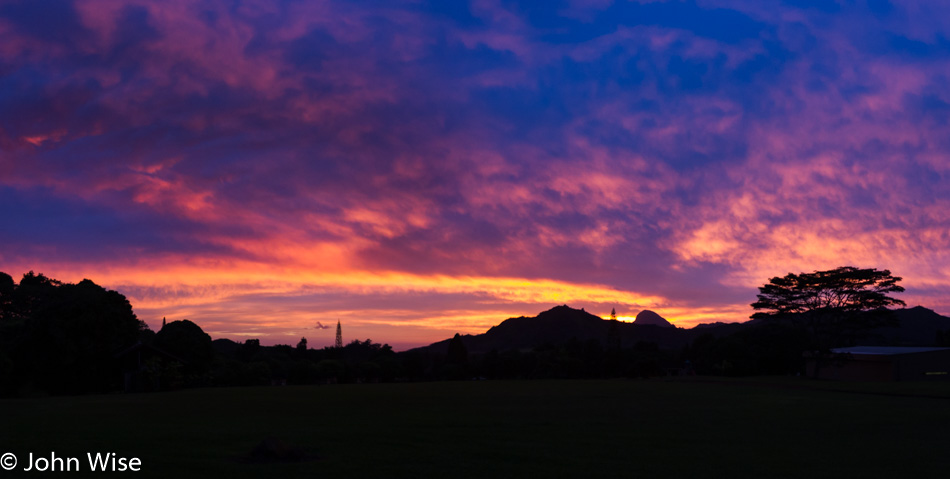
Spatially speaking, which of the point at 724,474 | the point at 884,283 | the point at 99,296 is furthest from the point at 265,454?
the point at 884,283

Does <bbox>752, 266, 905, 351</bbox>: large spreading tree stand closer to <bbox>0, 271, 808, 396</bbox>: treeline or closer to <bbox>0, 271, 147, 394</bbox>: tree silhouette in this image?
<bbox>0, 271, 808, 396</bbox>: treeline

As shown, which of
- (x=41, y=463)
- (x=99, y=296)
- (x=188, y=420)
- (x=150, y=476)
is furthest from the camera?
(x=99, y=296)

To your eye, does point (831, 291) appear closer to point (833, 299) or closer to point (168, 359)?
point (833, 299)

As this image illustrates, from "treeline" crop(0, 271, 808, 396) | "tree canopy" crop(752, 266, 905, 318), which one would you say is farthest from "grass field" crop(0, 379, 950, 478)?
"tree canopy" crop(752, 266, 905, 318)

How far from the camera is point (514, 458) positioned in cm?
1362

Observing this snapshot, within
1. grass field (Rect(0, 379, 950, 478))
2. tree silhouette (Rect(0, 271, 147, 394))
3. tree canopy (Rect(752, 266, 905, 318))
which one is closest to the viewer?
grass field (Rect(0, 379, 950, 478))

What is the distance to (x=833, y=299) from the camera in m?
70.6

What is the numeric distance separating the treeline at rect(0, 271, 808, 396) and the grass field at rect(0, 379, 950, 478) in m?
19.1

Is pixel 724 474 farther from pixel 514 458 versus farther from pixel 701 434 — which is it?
pixel 701 434

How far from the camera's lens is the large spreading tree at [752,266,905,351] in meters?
69.5

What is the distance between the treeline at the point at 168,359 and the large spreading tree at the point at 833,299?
6.27 meters

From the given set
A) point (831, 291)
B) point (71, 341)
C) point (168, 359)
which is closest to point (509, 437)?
point (168, 359)

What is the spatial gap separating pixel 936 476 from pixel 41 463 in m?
17.0

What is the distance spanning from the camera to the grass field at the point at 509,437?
41.1ft
